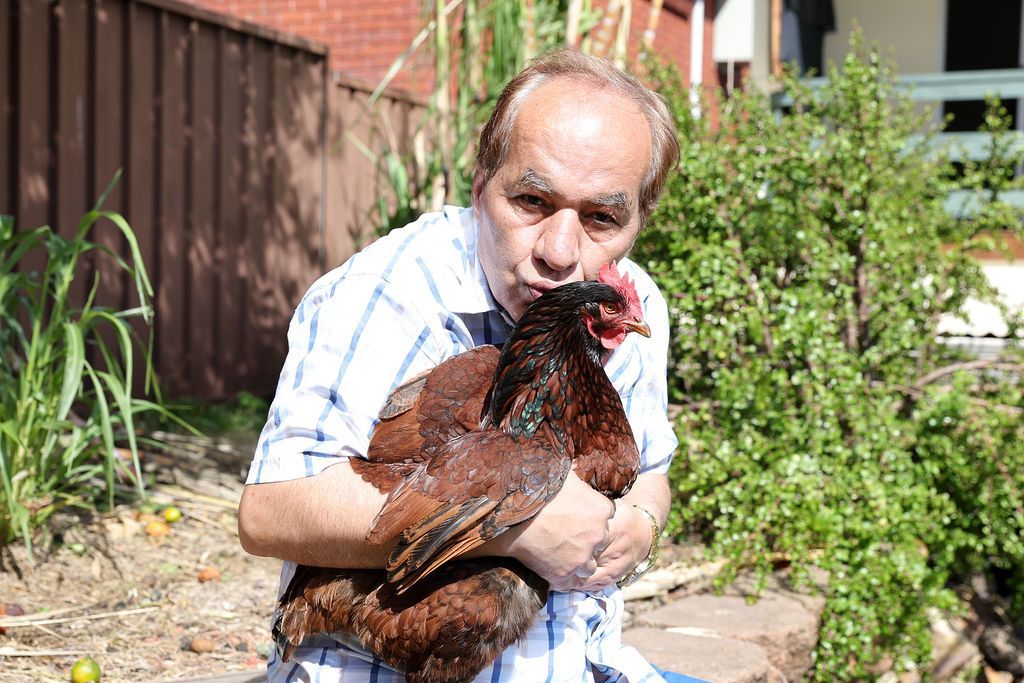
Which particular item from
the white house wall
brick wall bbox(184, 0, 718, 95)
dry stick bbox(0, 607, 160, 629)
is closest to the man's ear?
dry stick bbox(0, 607, 160, 629)

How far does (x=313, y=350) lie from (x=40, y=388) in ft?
6.39

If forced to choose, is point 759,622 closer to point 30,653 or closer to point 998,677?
point 998,677

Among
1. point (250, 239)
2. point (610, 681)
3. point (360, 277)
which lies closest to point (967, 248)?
point (610, 681)

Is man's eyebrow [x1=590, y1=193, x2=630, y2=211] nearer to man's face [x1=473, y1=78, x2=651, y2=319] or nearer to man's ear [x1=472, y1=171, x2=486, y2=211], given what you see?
man's face [x1=473, y1=78, x2=651, y2=319]

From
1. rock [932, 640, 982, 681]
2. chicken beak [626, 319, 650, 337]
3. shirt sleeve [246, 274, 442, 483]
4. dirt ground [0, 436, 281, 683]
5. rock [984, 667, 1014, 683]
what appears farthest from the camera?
rock [984, 667, 1014, 683]

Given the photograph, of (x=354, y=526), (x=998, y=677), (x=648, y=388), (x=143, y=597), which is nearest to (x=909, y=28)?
(x=998, y=677)

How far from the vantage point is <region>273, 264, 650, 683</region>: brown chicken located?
68.6 inches

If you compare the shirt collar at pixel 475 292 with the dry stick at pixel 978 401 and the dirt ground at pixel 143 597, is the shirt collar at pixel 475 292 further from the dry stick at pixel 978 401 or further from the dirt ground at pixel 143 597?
the dry stick at pixel 978 401

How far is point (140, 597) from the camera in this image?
3414mm

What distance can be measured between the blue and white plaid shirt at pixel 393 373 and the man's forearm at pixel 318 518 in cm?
3

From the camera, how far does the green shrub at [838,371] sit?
4020 millimetres

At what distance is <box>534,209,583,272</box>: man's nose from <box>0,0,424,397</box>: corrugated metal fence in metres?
4.61

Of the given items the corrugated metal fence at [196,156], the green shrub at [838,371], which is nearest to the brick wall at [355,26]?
the corrugated metal fence at [196,156]

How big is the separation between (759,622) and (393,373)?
220cm
